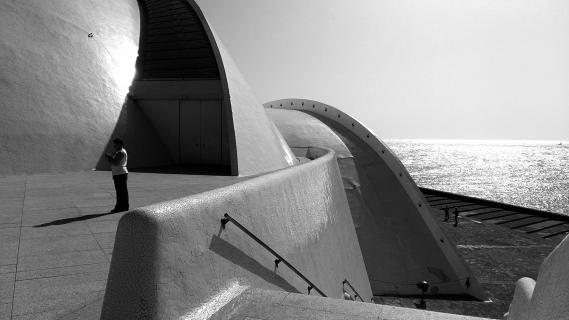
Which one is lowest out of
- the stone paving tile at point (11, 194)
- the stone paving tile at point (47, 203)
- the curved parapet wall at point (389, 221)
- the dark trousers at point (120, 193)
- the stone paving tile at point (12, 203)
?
the curved parapet wall at point (389, 221)

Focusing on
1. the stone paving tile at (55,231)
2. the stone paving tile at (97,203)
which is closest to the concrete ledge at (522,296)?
the stone paving tile at (55,231)

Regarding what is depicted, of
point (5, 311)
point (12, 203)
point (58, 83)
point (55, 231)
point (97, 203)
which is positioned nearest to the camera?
point (5, 311)

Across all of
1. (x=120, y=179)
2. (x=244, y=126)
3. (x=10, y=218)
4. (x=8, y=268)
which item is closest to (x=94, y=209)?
(x=120, y=179)

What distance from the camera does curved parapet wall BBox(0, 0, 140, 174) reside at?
35.4ft

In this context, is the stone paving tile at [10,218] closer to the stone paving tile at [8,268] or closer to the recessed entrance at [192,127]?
the stone paving tile at [8,268]

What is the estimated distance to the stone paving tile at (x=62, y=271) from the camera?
4.06 m

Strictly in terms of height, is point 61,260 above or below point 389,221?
above

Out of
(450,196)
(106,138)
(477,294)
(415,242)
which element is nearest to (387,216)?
(415,242)

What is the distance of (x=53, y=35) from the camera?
12.1 m

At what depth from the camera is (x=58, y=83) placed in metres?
11.7

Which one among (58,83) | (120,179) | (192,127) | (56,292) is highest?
(58,83)

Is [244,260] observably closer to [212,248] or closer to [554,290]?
[212,248]

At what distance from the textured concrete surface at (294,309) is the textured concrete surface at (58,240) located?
3.31 feet

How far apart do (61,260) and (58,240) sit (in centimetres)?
85
